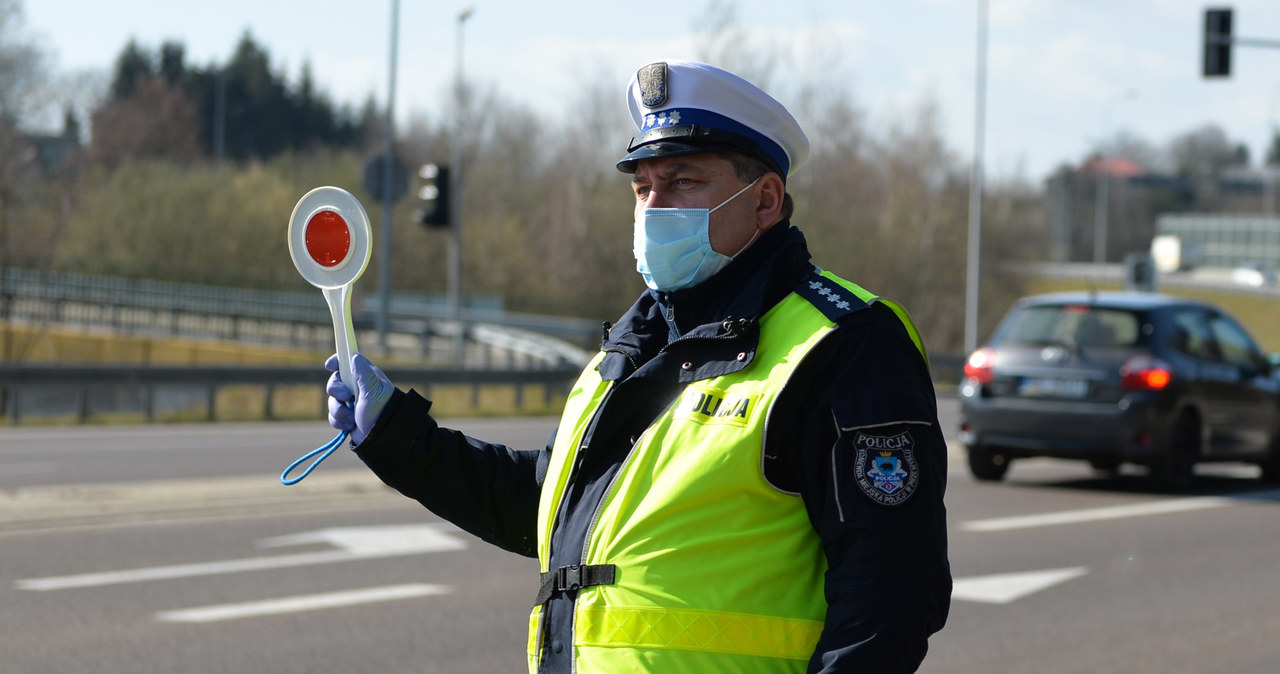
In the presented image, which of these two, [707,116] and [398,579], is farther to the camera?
[398,579]

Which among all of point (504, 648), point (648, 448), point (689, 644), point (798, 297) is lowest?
point (504, 648)

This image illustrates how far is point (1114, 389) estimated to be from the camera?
12211 millimetres

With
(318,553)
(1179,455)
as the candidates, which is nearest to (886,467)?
(318,553)

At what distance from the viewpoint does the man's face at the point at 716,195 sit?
258cm

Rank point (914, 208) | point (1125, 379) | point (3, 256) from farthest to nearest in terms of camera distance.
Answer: point (914, 208) < point (3, 256) < point (1125, 379)

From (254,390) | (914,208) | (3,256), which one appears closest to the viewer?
(254,390)

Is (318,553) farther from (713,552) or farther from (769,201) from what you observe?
(713,552)

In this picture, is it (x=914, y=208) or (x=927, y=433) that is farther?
(x=914, y=208)

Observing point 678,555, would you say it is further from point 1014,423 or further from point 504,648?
point 1014,423

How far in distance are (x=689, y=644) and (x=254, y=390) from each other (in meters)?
24.1

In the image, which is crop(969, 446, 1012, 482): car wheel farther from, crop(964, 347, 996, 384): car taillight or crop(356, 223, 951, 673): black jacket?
crop(356, 223, 951, 673): black jacket

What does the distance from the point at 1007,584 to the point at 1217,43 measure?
627 inches

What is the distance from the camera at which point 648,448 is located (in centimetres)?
236

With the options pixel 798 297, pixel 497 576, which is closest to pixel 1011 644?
pixel 497 576
